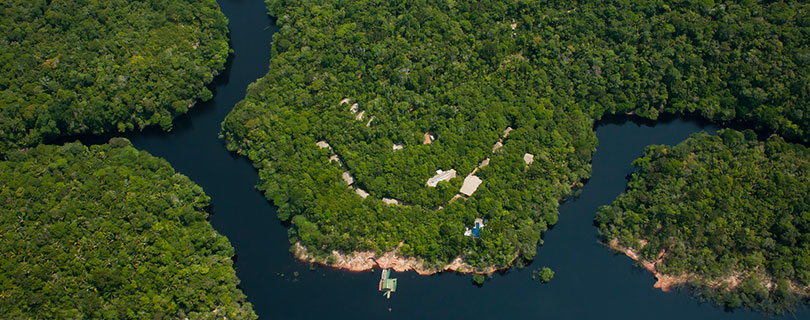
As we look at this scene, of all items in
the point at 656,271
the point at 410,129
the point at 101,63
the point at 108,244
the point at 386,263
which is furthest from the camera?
the point at 101,63

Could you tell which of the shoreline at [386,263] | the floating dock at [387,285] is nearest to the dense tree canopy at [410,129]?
the shoreline at [386,263]

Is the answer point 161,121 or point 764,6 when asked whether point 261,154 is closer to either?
point 161,121

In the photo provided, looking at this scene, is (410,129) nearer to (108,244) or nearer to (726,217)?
(108,244)

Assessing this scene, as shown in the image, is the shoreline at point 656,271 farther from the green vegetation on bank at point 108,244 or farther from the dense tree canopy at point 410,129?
the green vegetation on bank at point 108,244

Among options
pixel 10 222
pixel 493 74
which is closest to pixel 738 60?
pixel 493 74

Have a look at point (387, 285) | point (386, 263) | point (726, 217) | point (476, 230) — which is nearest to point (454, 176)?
point (476, 230)

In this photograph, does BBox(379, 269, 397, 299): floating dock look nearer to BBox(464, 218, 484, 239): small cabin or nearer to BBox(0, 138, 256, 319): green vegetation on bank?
BBox(464, 218, 484, 239): small cabin

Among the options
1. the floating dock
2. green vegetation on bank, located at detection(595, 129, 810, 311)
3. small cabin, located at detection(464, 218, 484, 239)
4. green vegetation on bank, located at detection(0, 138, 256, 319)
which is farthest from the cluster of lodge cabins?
green vegetation on bank, located at detection(0, 138, 256, 319)
